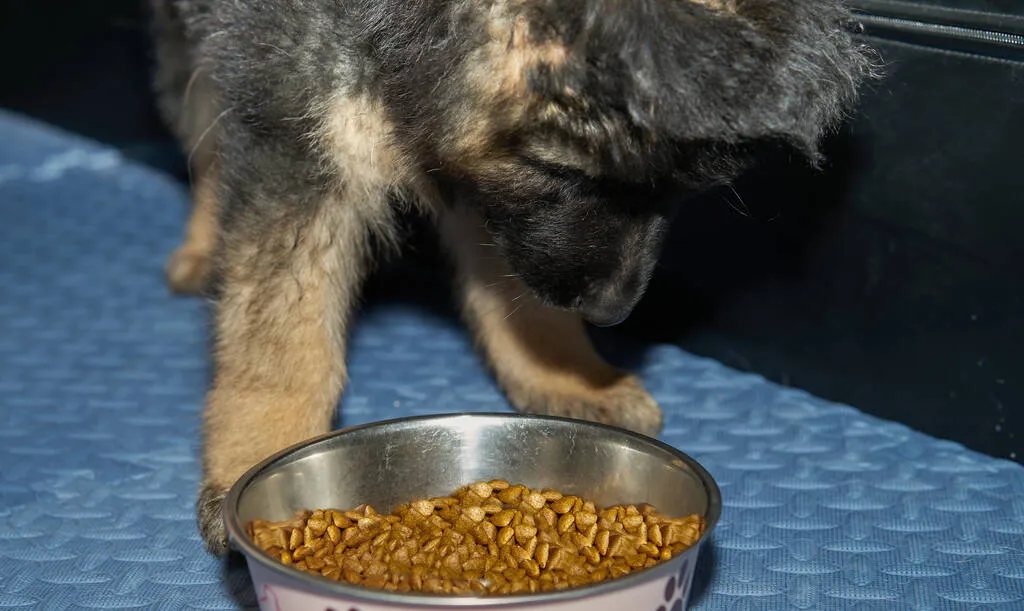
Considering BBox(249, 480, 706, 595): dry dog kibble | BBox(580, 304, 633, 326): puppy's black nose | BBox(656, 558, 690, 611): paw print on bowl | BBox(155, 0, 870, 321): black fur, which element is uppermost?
BBox(155, 0, 870, 321): black fur

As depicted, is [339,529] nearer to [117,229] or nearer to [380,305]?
[380,305]

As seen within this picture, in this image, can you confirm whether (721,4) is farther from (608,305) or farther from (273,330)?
(273,330)

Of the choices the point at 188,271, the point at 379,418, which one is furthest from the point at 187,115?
the point at 379,418

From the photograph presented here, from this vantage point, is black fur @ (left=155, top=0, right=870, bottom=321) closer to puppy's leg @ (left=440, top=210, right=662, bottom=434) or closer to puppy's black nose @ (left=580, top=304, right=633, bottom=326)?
puppy's black nose @ (left=580, top=304, right=633, bottom=326)

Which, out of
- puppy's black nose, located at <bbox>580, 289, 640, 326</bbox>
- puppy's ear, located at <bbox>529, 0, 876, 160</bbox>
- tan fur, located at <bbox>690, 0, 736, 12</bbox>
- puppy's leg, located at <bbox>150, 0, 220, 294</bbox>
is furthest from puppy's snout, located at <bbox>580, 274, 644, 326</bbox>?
puppy's leg, located at <bbox>150, 0, 220, 294</bbox>

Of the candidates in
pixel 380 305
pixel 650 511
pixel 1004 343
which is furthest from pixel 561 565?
pixel 380 305

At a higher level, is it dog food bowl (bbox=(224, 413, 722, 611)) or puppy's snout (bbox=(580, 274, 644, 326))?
puppy's snout (bbox=(580, 274, 644, 326))

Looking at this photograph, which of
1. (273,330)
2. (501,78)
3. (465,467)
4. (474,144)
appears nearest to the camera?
(501,78)
